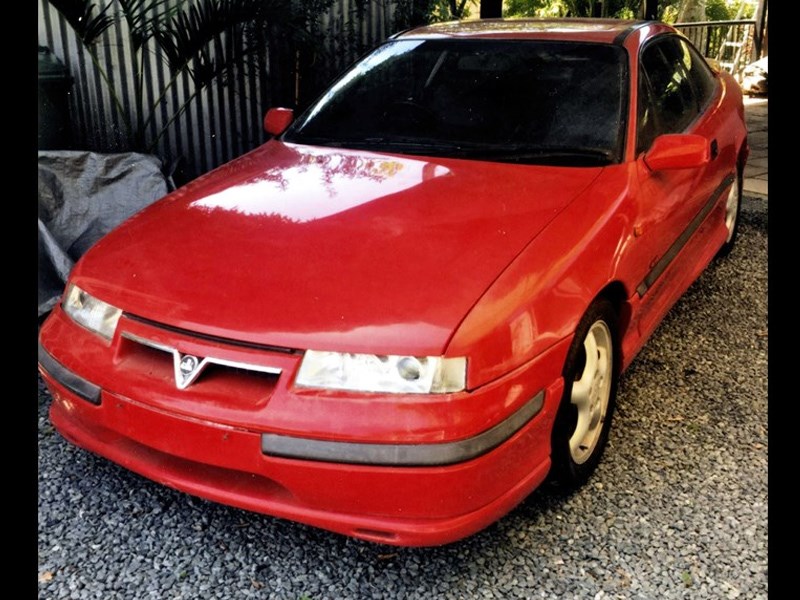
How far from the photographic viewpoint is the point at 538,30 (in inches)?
149

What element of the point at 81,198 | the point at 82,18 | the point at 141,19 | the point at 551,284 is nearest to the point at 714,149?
the point at 551,284

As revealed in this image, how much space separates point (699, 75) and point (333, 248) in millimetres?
2725

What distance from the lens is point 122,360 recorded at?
2.46 metres

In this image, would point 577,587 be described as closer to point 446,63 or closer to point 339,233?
point 339,233

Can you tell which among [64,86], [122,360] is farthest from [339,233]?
[64,86]

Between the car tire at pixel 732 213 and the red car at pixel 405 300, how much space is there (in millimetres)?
1321

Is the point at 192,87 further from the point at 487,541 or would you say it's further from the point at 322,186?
the point at 487,541

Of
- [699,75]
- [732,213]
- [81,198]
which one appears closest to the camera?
[699,75]

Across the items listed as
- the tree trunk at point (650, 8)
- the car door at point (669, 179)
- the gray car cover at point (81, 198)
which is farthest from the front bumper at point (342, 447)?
the tree trunk at point (650, 8)

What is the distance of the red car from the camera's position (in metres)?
2.20

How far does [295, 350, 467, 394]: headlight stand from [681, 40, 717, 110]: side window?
2.65m

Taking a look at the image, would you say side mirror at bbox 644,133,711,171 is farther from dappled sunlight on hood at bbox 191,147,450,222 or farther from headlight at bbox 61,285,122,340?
headlight at bbox 61,285,122,340

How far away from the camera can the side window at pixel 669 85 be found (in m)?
3.63

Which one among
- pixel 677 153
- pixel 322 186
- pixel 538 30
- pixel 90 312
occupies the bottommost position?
pixel 90 312
